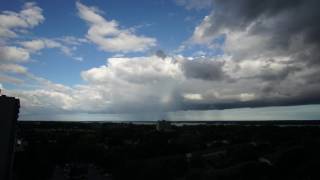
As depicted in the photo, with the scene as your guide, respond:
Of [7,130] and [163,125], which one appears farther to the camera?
[163,125]

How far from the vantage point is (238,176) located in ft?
142

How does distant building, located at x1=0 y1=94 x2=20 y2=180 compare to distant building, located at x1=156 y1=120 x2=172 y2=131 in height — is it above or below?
below

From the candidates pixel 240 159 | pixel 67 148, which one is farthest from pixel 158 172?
pixel 67 148

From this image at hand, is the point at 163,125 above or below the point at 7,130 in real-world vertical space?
above

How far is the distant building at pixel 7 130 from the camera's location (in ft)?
71.2

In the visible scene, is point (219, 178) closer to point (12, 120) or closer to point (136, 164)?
point (136, 164)

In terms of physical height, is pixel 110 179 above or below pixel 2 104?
below

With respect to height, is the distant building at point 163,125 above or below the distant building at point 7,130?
above

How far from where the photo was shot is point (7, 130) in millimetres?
21938

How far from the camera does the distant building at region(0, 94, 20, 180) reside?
21.7 m

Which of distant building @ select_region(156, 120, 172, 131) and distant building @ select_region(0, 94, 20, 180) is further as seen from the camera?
distant building @ select_region(156, 120, 172, 131)

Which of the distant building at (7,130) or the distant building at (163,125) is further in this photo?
the distant building at (163,125)

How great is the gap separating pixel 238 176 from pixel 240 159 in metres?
15.9

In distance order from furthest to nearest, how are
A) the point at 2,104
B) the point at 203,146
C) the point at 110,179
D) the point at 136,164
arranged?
the point at 203,146, the point at 110,179, the point at 136,164, the point at 2,104
